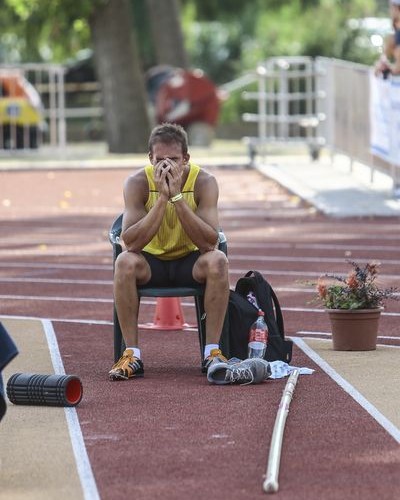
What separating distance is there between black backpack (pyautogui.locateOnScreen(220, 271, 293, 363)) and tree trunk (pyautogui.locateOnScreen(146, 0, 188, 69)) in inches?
1164

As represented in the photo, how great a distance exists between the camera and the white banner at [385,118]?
19.6 m

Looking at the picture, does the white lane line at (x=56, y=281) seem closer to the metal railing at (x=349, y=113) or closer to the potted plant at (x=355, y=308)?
the potted plant at (x=355, y=308)

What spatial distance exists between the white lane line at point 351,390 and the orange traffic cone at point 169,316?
90 centimetres

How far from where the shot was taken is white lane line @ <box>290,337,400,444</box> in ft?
24.6

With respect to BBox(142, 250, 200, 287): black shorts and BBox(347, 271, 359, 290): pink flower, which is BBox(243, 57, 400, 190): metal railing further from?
BBox(142, 250, 200, 287): black shorts

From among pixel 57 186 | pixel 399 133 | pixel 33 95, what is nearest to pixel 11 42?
pixel 33 95

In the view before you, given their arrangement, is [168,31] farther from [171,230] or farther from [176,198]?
[176,198]

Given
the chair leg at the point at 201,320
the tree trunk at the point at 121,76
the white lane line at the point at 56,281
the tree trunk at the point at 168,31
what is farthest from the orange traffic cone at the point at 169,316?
the tree trunk at the point at 168,31

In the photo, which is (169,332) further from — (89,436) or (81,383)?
(89,436)

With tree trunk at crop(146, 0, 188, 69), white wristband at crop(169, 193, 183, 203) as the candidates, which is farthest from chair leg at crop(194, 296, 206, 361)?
tree trunk at crop(146, 0, 188, 69)

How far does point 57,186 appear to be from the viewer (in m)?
25.6

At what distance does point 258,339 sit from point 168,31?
98.4 feet

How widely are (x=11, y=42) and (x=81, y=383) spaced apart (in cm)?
3843

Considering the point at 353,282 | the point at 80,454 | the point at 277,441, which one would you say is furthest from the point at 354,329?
the point at 80,454
